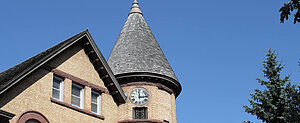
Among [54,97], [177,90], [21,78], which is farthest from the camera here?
[177,90]

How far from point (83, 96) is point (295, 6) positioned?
552 inches

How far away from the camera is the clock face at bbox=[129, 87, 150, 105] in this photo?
2622 centimetres

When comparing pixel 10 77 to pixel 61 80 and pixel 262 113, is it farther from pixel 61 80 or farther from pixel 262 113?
pixel 262 113

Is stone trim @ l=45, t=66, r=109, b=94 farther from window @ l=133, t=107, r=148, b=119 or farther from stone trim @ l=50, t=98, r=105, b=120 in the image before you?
window @ l=133, t=107, r=148, b=119

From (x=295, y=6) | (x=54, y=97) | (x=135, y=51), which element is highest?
(x=135, y=51)

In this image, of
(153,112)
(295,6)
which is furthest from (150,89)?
(295,6)

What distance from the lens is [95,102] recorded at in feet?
77.7

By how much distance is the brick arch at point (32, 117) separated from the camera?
19.0m

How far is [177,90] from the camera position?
28.2 m

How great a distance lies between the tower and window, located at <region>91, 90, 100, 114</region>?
166 centimetres

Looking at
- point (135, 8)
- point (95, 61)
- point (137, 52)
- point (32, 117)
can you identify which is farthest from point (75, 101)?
point (135, 8)

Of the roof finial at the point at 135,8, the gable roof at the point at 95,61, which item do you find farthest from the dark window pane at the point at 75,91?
the roof finial at the point at 135,8

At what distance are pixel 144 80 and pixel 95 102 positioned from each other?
4036mm

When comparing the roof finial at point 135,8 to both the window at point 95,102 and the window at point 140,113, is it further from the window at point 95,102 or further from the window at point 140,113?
the window at point 95,102
